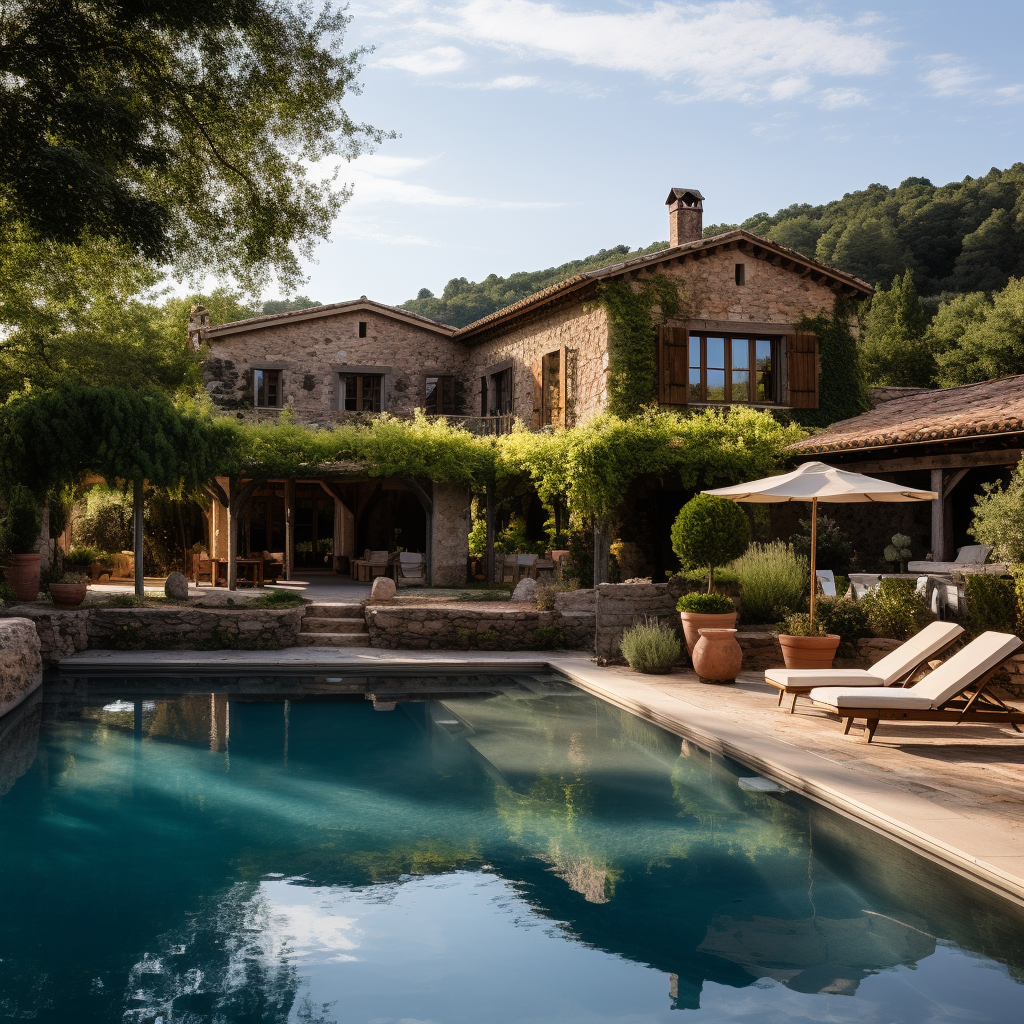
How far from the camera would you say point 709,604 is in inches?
418

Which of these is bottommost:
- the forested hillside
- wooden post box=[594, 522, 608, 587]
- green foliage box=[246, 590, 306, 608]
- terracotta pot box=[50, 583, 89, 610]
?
green foliage box=[246, 590, 306, 608]

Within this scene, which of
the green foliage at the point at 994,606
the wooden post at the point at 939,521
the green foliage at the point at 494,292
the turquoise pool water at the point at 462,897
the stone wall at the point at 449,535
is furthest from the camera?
the green foliage at the point at 494,292

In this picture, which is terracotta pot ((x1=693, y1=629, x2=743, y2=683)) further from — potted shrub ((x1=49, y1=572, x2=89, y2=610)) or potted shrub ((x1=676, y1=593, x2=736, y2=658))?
potted shrub ((x1=49, y1=572, x2=89, y2=610))

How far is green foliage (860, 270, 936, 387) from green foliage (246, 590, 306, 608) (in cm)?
2601

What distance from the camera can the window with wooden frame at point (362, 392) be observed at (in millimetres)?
21656

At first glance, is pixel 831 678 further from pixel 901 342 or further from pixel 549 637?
pixel 901 342

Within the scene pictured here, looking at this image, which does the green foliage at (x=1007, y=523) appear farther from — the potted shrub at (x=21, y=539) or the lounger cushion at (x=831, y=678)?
the potted shrub at (x=21, y=539)

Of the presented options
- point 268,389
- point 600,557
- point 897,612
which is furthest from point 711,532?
point 268,389

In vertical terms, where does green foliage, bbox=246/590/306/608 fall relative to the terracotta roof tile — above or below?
below

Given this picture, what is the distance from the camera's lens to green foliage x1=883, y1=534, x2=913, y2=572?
1436 centimetres

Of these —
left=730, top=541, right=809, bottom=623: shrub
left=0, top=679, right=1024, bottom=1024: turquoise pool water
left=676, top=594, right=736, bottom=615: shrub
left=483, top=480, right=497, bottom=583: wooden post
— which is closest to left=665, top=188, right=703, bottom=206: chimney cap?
left=483, top=480, right=497, bottom=583: wooden post

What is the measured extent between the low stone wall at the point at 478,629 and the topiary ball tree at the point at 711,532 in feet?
8.58

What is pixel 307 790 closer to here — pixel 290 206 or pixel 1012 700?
pixel 1012 700

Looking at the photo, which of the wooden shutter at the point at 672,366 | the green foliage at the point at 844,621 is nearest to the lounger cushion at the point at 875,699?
the green foliage at the point at 844,621
